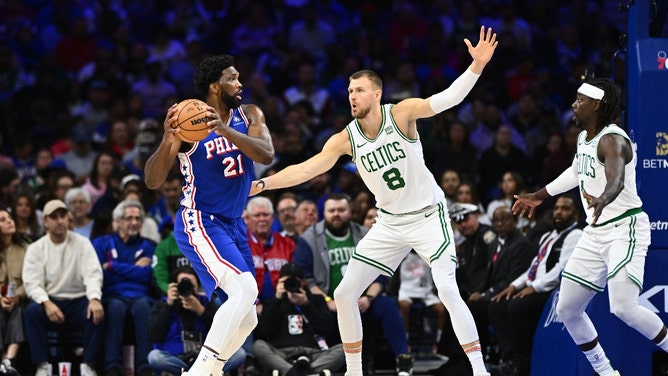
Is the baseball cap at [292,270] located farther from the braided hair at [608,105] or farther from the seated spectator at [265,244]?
the braided hair at [608,105]

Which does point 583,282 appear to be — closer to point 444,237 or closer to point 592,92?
point 444,237

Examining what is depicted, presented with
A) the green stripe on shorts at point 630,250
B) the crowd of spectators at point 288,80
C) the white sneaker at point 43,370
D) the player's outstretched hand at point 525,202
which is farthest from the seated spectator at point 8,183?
the green stripe on shorts at point 630,250

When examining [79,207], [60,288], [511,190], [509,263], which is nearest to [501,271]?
[509,263]

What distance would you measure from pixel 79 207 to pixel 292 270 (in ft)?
12.0

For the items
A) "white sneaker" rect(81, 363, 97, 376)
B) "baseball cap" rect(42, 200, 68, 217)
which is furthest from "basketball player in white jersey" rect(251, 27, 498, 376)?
"baseball cap" rect(42, 200, 68, 217)

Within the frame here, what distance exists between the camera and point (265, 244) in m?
12.2

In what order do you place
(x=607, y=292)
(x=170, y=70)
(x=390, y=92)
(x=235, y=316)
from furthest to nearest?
(x=170, y=70), (x=390, y=92), (x=607, y=292), (x=235, y=316)

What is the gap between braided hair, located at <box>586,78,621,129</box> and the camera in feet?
29.3

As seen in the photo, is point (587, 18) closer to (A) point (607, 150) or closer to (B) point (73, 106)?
(B) point (73, 106)

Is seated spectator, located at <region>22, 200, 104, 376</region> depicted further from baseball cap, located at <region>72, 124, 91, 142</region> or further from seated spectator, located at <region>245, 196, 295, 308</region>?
baseball cap, located at <region>72, 124, 91, 142</region>

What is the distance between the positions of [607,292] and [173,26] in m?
11.6

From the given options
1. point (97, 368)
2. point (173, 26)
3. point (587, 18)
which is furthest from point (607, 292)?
point (173, 26)

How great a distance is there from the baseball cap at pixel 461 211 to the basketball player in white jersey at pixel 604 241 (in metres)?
3.44

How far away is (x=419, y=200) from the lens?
29.4ft
